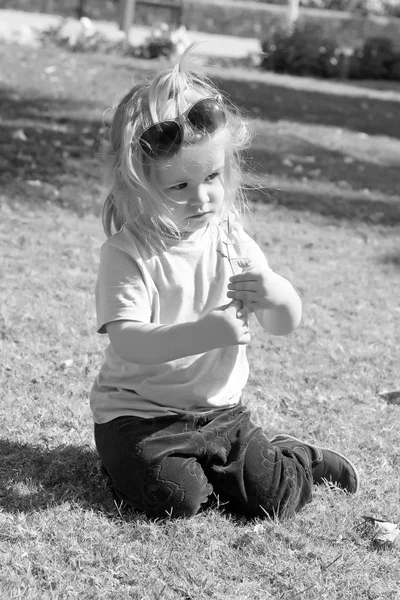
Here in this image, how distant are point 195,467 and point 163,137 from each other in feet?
3.14

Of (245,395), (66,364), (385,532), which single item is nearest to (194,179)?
(385,532)

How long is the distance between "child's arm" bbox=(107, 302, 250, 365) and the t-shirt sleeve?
0.03m

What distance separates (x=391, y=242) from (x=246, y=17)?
1893cm

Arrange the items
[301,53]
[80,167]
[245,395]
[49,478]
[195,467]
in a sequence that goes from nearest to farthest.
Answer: [195,467] → [49,478] → [245,395] → [80,167] → [301,53]

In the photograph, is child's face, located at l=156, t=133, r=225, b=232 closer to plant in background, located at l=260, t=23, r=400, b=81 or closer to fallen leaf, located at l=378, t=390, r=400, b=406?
fallen leaf, located at l=378, t=390, r=400, b=406

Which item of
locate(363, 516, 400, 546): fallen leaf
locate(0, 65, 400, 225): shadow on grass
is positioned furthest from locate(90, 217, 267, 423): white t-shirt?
locate(0, 65, 400, 225): shadow on grass

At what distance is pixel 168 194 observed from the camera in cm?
260

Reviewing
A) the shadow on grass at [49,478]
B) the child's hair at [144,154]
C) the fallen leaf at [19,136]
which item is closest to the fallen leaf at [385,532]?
the shadow on grass at [49,478]

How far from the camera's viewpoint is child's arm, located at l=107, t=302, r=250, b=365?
8.06 ft

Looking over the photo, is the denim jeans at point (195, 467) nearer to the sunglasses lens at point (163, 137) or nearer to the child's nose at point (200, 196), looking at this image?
the child's nose at point (200, 196)

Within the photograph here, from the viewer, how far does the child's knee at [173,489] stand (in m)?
2.61

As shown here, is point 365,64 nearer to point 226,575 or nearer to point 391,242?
point 391,242

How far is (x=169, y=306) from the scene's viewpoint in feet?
8.84

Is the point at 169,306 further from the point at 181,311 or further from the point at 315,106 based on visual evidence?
the point at 315,106
